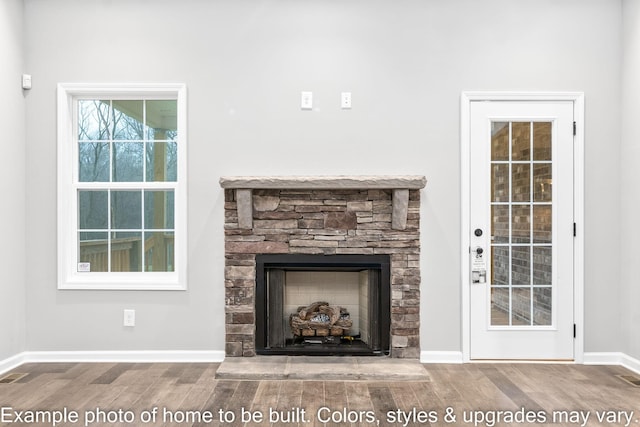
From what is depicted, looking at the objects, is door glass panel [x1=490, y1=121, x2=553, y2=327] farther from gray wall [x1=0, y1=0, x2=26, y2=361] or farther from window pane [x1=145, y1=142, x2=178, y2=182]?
gray wall [x1=0, y1=0, x2=26, y2=361]

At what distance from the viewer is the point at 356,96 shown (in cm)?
355

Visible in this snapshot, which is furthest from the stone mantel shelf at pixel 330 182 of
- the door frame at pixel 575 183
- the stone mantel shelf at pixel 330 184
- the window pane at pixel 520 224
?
the window pane at pixel 520 224

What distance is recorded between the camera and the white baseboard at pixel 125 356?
11.6 ft

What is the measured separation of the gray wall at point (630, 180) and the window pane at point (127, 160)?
3684 mm

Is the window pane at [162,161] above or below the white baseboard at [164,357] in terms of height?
above

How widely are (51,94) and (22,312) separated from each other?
65.5 inches

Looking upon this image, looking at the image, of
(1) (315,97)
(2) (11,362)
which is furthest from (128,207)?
(1) (315,97)

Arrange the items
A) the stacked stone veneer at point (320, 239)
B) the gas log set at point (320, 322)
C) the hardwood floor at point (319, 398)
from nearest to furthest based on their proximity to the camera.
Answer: the hardwood floor at point (319, 398)
the stacked stone veneer at point (320, 239)
the gas log set at point (320, 322)

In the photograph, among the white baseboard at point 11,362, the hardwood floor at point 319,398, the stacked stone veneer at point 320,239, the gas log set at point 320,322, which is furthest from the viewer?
the gas log set at point 320,322

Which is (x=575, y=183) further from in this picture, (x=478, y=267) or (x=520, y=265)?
(x=478, y=267)

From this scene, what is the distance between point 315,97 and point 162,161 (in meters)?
1.30

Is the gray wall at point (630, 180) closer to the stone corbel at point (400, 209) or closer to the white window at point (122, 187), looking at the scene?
the stone corbel at point (400, 209)

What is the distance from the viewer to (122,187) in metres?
3.63

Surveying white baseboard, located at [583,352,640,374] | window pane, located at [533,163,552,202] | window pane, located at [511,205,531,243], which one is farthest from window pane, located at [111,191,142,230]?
white baseboard, located at [583,352,640,374]
